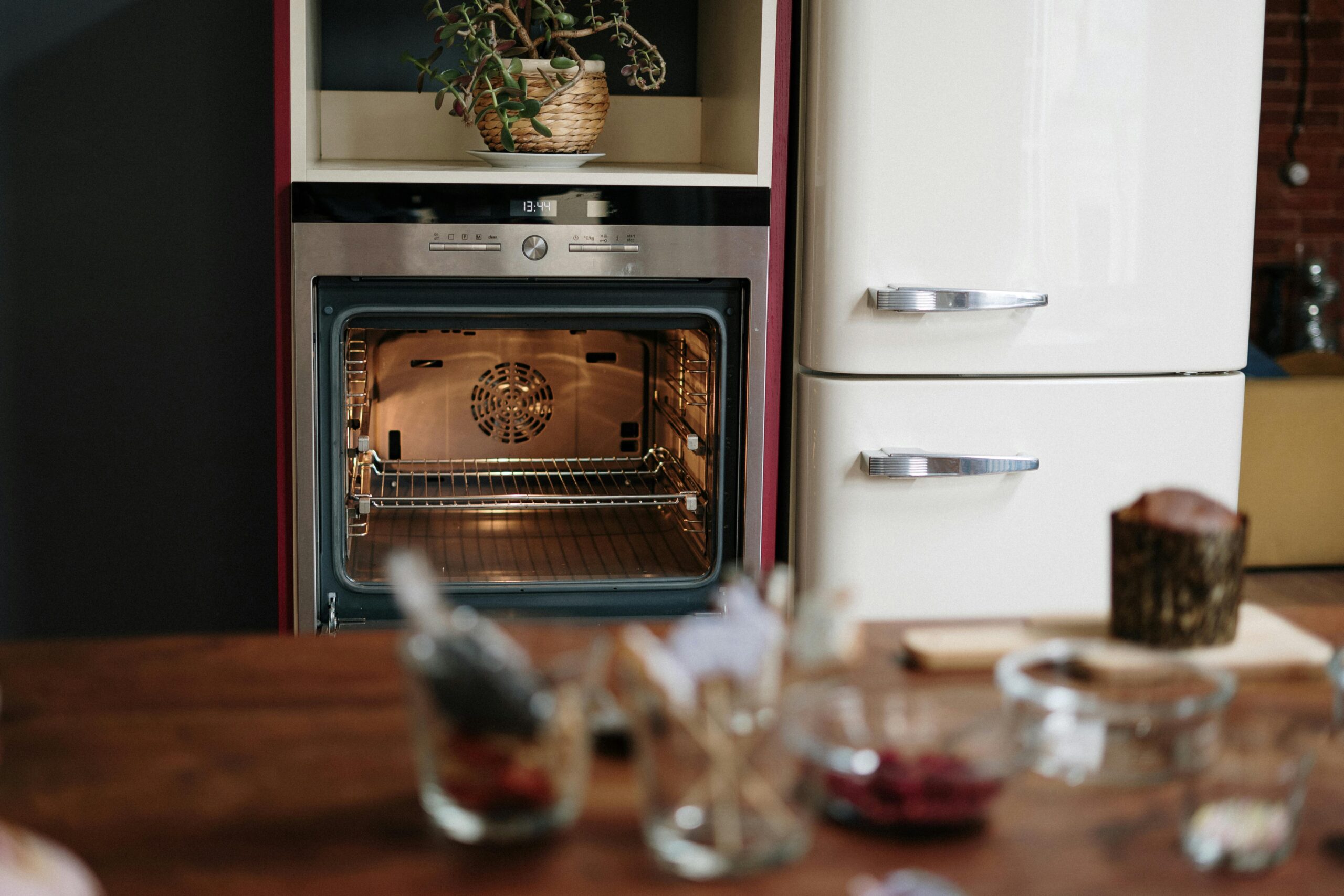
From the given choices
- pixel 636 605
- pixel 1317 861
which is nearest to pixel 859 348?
pixel 636 605

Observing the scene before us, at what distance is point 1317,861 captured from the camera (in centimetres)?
71

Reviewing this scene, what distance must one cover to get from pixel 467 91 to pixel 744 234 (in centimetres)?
49

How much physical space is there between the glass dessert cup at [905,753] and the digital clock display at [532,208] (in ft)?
3.98

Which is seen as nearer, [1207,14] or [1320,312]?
[1207,14]

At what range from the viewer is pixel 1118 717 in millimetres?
835

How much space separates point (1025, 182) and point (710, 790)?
4.83 ft

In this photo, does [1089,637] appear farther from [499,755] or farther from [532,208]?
[532,208]

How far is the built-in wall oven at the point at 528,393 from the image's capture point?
1.94 m

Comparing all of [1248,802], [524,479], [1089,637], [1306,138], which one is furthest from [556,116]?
[1306,138]

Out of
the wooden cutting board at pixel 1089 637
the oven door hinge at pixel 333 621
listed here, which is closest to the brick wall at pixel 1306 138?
the oven door hinge at pixel 333 621

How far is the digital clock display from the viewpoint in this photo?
1946 millimetres

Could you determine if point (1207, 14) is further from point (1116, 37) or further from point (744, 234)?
point (744, 234)

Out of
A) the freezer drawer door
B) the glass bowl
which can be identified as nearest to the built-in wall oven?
the freezer drawer door

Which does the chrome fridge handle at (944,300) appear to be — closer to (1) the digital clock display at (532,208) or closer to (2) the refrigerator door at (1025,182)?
(2) the refrigerator door at (1025,182)
